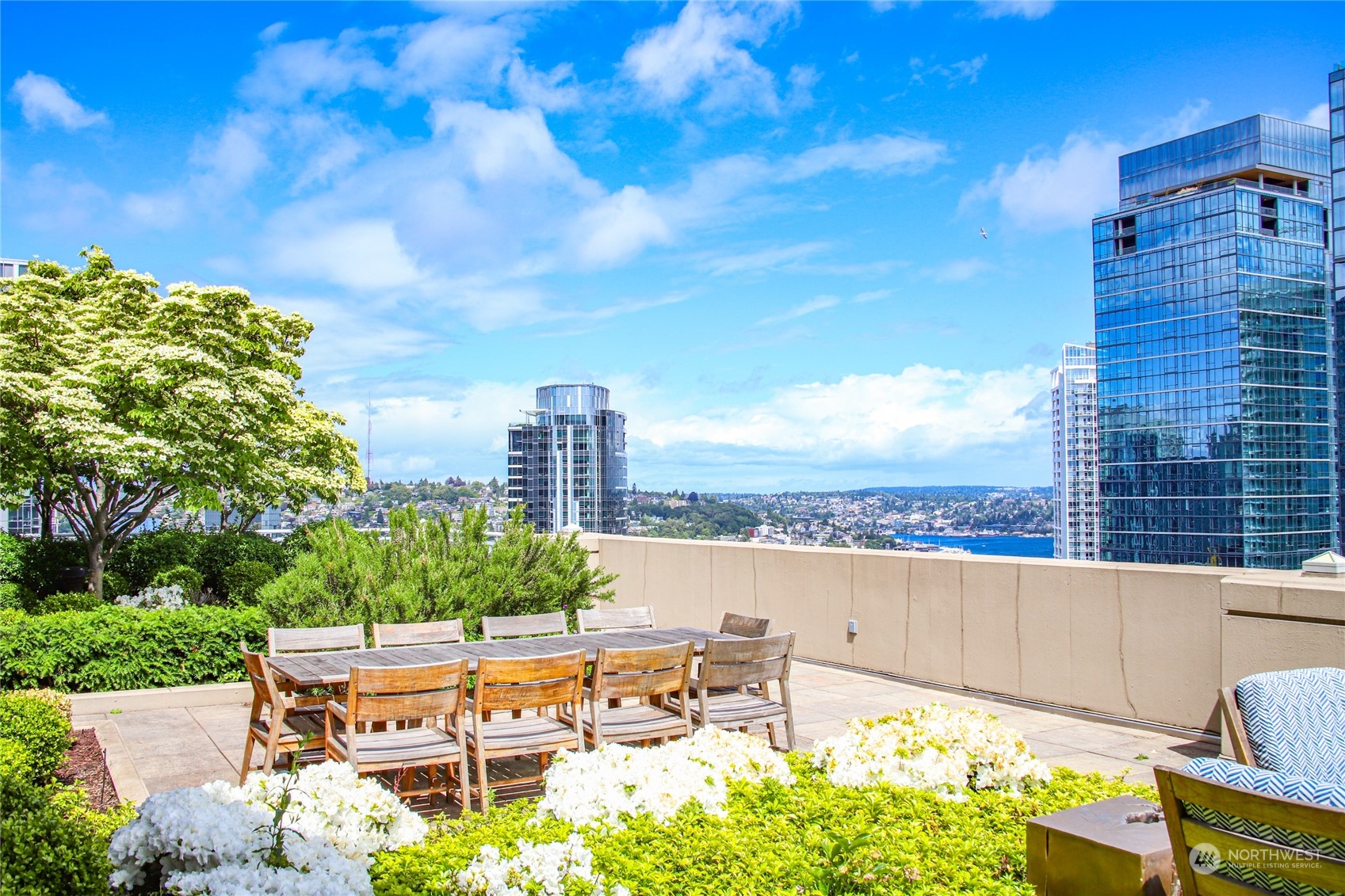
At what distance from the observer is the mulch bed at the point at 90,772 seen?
4680 millimetres

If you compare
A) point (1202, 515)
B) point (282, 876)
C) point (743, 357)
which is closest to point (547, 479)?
point (743, 357)

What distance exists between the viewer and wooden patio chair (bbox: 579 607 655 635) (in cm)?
650

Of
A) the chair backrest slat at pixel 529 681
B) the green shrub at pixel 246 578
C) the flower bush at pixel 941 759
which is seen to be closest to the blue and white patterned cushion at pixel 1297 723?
the flower bush at pixel 941 759

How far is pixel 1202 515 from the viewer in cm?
8062

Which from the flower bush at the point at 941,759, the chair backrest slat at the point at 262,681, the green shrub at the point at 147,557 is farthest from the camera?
the green shrub at the point at 147,557

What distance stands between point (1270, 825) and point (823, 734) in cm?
427

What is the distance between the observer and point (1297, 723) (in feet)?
11.6

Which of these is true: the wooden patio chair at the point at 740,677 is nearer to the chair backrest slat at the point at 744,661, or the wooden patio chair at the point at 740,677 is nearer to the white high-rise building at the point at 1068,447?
the chair backrest slat at the point at 744,661

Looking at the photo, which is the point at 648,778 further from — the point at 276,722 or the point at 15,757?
the point at 15,757

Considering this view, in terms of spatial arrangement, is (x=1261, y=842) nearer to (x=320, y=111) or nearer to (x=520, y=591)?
(x=520, y=591)

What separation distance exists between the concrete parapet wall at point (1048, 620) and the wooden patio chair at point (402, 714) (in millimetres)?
4588

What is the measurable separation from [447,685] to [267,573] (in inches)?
404

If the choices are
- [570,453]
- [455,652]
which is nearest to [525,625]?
[455,652]

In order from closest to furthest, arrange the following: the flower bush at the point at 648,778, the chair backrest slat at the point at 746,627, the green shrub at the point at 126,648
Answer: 1. the flower bush at the point at 648,778
2. the chair backrest slat at the point at 746,627
3. the green shrub at the point at 126,648
